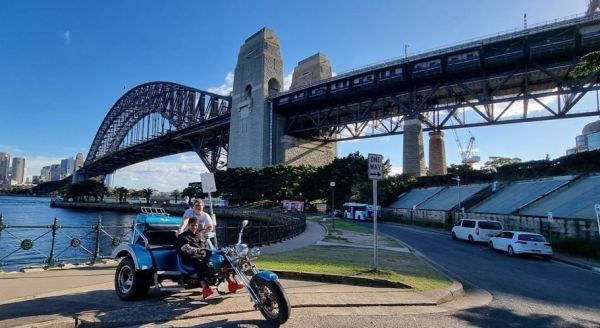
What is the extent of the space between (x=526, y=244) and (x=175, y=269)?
1850 cm

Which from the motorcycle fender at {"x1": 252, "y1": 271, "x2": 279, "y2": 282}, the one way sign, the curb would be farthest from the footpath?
the one way sign

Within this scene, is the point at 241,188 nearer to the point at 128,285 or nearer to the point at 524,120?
the point at 524,120

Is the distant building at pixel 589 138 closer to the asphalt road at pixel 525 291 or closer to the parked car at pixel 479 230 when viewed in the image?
the parked car at pixel 479 230

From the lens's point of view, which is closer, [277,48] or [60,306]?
[60,306]

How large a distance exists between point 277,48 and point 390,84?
39.3 meters

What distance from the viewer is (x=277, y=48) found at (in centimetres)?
9825

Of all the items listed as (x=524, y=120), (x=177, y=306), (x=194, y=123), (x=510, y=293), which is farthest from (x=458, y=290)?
(x=194, y=123)

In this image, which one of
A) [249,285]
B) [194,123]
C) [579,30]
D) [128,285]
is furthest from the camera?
[194,123]

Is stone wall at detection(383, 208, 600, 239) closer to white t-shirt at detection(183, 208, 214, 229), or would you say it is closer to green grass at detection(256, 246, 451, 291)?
green grass at detection(256, 246, 451, 291)

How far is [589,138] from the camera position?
98.6m

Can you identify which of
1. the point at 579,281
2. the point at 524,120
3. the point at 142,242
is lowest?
the point at 579,281

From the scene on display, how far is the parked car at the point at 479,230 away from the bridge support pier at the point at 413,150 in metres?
36.6

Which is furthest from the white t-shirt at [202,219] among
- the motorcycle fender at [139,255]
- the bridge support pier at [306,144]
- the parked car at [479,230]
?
the bridge support pier at [306,144]

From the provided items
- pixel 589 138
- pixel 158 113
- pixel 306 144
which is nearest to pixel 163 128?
pixel 158 113
